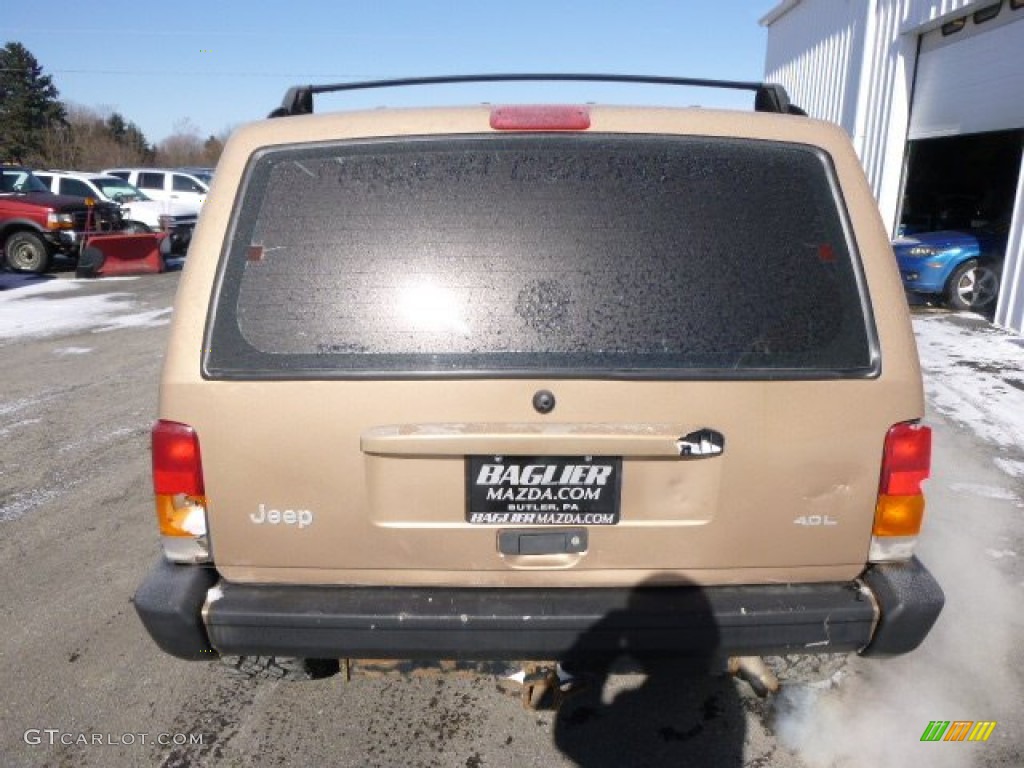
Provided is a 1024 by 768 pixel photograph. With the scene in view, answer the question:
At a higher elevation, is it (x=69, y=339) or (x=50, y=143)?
(x=50, y=143)

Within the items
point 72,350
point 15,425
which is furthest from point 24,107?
point 15,425

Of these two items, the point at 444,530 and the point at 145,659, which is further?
the point at 145,659

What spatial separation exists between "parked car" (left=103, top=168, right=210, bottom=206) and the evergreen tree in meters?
35.4

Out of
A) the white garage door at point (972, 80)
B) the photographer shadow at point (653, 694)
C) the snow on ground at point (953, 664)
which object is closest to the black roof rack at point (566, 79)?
the photographer shadow at point (653, 694)

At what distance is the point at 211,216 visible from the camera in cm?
211

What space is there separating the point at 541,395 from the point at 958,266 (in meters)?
11.0

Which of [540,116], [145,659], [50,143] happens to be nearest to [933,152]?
[540,116]

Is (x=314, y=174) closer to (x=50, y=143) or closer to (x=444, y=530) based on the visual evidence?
(x=444, y=530)

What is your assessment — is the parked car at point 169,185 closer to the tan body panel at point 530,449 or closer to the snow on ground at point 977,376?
the snow on ground at point 977,376

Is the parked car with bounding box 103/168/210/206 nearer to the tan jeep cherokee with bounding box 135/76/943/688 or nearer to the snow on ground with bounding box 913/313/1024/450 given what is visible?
the snow on ground with bounding box 913/313/1024/450

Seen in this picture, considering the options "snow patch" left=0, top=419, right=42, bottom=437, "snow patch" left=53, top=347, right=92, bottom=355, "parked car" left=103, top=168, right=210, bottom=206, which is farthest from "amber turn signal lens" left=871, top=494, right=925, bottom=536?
"parked car" left=103, top=168, right=210, bottom=206

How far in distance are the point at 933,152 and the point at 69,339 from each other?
1446 cm

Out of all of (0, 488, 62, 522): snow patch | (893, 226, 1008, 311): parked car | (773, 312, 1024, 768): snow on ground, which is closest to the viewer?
(773, 312, 1024, 768): snow on ground

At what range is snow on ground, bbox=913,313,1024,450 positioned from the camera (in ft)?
19.5
